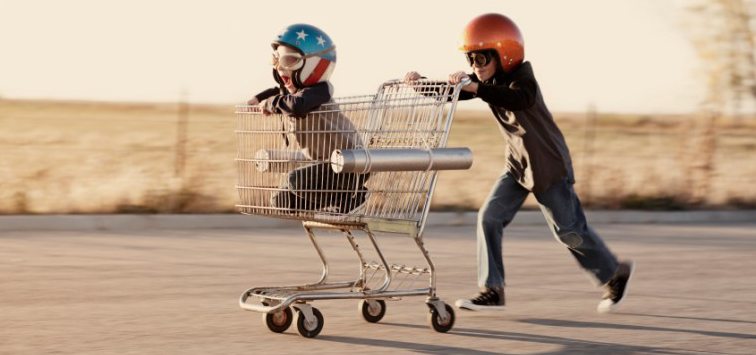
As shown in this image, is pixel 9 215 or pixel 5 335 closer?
pixel 5 335

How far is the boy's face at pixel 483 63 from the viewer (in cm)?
813

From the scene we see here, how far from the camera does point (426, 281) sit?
10.7m

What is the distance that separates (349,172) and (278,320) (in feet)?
3.36

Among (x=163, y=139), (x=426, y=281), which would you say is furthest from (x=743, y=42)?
(x=426, y=281)

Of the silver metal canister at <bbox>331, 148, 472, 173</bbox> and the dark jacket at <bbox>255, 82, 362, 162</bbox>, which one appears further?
the dark jacket at <bbox>255, 82, 362, 162</bbox>

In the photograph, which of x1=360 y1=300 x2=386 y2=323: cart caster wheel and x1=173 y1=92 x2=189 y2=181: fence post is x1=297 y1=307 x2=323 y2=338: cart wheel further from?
x1=173 y1=92 x2=189 y2=181: fence post

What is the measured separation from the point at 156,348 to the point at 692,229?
1004 centimetres

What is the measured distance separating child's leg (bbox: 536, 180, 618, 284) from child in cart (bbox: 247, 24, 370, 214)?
151 centimetres

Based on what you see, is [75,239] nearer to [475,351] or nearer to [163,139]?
[475,351]

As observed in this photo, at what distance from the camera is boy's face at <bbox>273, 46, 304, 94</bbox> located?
7535 millimetres

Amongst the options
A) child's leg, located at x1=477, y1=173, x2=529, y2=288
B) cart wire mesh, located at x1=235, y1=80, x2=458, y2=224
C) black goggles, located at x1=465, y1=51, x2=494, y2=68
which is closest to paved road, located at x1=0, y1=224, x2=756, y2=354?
→ child's leg, located at x1=477, y1=173, x2=529, y2=288

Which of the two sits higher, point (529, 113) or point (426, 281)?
point (529, 113)

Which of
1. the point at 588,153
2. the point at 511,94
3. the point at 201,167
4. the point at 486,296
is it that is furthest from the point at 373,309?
the point at 588,153

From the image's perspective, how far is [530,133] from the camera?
827cm
